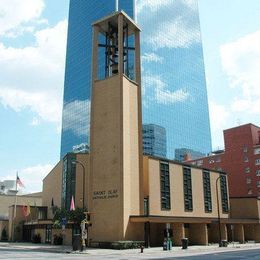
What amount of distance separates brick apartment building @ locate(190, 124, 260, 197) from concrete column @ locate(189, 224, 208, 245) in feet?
161

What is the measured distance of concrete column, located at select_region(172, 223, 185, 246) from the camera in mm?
52250

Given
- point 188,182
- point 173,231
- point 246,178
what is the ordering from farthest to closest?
point 246,178 < point 188,182 < point 173,231

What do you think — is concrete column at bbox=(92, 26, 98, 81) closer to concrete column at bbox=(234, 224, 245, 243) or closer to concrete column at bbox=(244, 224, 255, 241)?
concrete column at bbox=(234, 224, 245, 243)

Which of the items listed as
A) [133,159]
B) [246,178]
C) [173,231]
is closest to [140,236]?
[173,231]

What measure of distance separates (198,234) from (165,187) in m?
7.87

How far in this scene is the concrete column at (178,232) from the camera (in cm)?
5225

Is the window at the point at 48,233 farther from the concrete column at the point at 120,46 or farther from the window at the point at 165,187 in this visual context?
the concrete column at the point at 120,46

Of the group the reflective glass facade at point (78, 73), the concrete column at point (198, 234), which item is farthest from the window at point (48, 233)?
the reflective glass facade at point (78, 73)

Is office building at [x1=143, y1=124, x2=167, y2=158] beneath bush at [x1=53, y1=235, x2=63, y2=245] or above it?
above

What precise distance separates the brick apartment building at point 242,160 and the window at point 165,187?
167 ft

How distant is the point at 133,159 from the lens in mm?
51625

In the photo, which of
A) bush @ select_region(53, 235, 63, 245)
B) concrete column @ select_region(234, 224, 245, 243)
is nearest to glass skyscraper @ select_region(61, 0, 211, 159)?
concrete column @ select_region(234, 224, 245, 243)

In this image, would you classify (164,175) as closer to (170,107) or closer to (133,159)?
(133,159)

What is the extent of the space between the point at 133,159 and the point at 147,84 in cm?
11183
